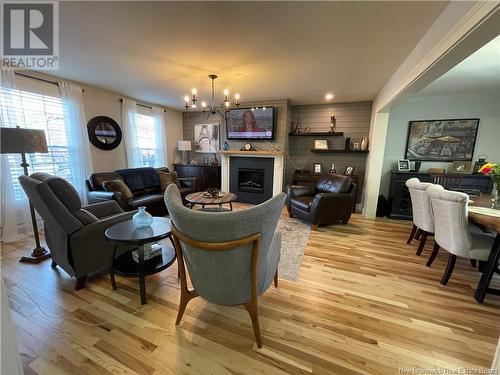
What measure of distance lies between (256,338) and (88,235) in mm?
1657

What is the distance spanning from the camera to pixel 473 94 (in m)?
3.65

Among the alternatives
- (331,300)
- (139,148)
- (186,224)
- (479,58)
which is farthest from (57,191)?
(479,58)

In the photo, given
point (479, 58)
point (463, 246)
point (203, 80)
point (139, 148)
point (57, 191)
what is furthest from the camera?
point (139, 148)

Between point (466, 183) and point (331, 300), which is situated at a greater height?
point (466, 183)

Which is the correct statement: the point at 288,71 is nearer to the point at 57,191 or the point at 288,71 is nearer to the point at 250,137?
the point at 250,137

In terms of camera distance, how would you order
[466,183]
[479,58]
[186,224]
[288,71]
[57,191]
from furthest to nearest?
[466,183], [288,71], [479,58], [57,191], [186,224]

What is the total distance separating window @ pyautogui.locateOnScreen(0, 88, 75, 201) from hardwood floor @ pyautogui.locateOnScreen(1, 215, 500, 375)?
1.66m

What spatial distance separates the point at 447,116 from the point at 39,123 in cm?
715

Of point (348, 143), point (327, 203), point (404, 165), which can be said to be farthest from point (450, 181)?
point (327, 203)

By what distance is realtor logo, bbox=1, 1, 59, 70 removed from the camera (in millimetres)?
1692

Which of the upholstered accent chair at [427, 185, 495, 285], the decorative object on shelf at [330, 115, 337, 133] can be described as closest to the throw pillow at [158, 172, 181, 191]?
the decorative object on shelf at [330, 115, 337, 133]

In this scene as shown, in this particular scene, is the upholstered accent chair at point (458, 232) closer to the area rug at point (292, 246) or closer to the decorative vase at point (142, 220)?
the area rug at point (292, 246)

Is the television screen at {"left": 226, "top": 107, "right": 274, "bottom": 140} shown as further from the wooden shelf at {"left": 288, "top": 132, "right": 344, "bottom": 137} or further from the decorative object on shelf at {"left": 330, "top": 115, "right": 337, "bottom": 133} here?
the decorative object on shelf at {"left": 330, "top": 115, "right": 337, "bottom": 133}

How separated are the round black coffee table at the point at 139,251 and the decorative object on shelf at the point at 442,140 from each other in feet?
15.8
